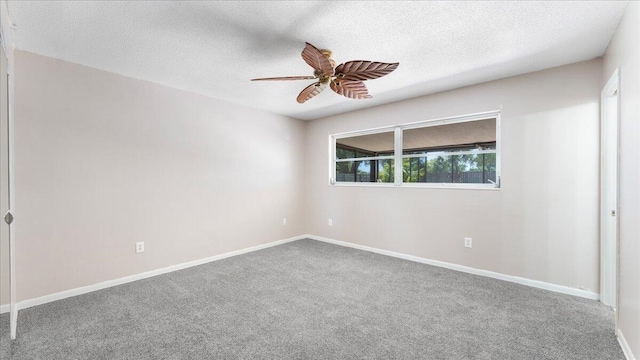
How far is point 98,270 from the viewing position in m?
2.92

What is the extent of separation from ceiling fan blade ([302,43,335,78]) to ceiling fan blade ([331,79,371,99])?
0.21 metres

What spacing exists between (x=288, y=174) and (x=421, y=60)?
10.2ft

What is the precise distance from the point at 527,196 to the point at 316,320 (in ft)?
8.77

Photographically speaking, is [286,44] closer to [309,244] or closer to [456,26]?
[456,26]

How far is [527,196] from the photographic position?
3.05 m

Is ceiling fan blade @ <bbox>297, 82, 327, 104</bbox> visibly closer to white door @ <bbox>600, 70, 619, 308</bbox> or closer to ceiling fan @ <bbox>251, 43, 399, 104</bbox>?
ceiling fan @ <bbox>251, 43, 399, 104</bbox>

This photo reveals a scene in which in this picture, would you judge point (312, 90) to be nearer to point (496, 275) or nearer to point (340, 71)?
point (340, 71)

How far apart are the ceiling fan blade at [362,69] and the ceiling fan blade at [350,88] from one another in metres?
0.11

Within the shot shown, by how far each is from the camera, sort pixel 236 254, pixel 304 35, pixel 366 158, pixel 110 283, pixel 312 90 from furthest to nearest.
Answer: pixel 366 158, pixel 236 254, pixel 110 283, pixel 312 90, pixel 304 35

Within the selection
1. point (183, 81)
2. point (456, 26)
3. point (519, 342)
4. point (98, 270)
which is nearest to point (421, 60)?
point (456, 26)

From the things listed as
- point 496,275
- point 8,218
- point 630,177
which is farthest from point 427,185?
point 8,218

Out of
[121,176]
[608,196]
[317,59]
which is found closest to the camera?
[317,59]

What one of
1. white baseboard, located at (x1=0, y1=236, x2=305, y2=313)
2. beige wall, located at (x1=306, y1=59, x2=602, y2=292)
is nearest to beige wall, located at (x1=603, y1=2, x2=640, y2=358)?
beige wall, located at (x1=306, y1=59, x2=602, y2=292)

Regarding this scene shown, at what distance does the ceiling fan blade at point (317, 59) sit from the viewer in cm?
196
